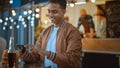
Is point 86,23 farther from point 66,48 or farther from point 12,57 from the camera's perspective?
point 12,57

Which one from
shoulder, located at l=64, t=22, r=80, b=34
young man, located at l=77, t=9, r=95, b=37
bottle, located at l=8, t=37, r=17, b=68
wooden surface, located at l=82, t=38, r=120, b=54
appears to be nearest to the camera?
bottle, located at l=8, t=37, r=17, b=68

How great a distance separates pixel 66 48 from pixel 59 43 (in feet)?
0.19

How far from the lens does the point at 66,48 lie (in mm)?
1486

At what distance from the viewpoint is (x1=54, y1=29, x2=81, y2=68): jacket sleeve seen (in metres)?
1.36

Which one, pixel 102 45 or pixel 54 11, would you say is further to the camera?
pixel 102 45

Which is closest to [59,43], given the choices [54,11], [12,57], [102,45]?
[54,11]

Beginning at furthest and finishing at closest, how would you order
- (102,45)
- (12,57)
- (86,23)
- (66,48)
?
(86,23)
(102,45)
(66,48)
(12,57)

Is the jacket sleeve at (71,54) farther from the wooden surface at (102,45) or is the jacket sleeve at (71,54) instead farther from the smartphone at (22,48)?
the wooden surface at (102,45)

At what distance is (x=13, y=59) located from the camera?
136cm

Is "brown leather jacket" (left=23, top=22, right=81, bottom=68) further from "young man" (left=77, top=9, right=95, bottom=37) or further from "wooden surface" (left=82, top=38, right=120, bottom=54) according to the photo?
"young man" (left=77, top=9, right=95, bottom=37)

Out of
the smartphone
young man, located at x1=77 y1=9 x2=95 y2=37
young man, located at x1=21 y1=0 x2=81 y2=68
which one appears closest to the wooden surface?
young man, located at x1=77 y1=9 x2=95 y2=37

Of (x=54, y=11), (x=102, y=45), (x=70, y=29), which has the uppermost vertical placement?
(x=54, y=11)

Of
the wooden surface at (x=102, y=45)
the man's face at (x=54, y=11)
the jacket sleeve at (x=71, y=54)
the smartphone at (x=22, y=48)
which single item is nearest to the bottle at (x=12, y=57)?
the smartphone at (x=22, y=48)

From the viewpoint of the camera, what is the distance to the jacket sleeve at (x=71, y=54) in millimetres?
1361
